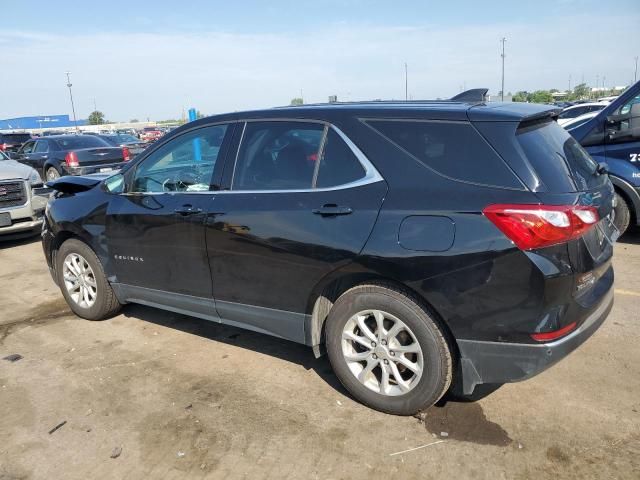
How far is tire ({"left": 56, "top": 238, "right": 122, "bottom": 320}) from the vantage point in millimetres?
4551

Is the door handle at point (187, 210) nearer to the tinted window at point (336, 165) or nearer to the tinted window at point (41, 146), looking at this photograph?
the tinted window at point (336, 165)

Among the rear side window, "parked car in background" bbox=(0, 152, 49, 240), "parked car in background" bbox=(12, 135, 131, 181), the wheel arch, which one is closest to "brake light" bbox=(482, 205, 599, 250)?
the rear side window

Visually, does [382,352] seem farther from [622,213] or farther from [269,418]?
[622,213]

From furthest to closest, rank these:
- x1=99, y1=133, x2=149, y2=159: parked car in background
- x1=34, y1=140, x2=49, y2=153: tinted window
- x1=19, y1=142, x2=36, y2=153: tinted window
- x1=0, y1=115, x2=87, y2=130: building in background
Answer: x1=0, y1=115, x2=87, y2=130: building in background, x1=99, y1=133, x2=149, y2=159: parked car in background, x1=19, y1=142, x2=36, y2=153: tinted window, x1=34, y1=140, x2=49, y2=153: tinted window

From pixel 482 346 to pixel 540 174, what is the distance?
0.92m

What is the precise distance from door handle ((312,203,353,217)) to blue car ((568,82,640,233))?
14.4 feet

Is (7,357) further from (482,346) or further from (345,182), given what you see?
(482,346)

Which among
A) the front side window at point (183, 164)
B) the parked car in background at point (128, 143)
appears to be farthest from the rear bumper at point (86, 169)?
the front side window at point (183, 164)

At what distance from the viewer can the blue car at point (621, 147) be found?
238 inches

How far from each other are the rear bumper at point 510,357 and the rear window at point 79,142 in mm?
13940

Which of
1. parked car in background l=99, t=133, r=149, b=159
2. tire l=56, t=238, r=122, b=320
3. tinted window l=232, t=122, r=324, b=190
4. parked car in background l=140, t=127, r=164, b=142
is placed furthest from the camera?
parked car in background l=140, t=127, r=164, b=142

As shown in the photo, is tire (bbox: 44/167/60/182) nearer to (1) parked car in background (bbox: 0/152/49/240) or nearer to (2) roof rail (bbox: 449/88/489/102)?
(1) parked car in background (bbox: 0/152/49/240)

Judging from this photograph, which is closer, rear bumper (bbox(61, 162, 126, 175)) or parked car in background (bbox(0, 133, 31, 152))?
rear bumper (bbox(61, 162, 126, 175))

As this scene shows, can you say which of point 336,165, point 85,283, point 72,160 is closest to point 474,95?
point 336,165
